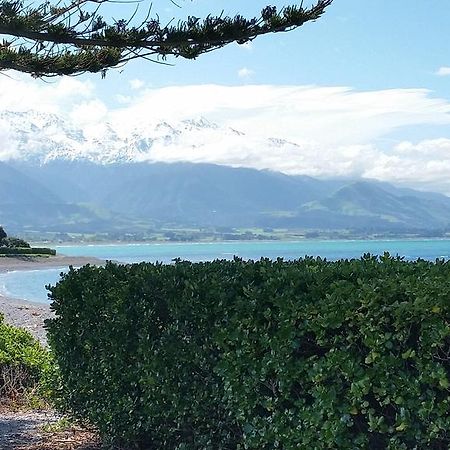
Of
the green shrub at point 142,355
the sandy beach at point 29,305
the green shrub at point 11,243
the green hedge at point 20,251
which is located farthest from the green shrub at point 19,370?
the green shrub at point 11,243

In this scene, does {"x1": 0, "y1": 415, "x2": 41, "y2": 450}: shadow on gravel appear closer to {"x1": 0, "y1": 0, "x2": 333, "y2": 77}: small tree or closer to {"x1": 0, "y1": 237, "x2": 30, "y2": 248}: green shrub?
{"x1": 0, "y1": 0, "x2": 333, "y2": 77}: small tree

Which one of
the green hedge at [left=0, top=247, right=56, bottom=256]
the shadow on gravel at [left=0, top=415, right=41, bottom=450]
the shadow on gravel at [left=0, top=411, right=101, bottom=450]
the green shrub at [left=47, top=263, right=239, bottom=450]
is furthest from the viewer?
the green hedge at [left=0, top=247, right=56, bottom=256]

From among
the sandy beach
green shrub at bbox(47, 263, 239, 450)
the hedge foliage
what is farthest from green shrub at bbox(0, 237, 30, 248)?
the hedge foliage

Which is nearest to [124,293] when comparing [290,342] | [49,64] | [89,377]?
[89,377]

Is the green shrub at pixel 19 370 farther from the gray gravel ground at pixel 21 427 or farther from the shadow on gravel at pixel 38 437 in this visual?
the shadow on gravel at pixel 38 437

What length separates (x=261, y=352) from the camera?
469 centimetres

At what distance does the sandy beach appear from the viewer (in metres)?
20.2

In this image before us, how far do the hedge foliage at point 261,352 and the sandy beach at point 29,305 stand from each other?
6.19m

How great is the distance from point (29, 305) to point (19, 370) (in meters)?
20.4

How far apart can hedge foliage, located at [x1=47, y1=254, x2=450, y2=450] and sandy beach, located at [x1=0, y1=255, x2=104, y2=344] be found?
20.3 ft

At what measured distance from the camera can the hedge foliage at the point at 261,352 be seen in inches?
160

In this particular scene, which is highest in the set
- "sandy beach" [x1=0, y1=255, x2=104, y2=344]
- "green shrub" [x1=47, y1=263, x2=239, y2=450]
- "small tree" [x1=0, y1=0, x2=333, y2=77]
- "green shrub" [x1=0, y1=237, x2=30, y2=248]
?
"small tree" [x1=0, y1=0, x2=333, y2=77]

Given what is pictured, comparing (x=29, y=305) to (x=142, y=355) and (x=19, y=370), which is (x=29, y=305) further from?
(x=142, y=355)

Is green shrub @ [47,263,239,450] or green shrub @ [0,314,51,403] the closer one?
green shrub @ [47,263,239,450]
